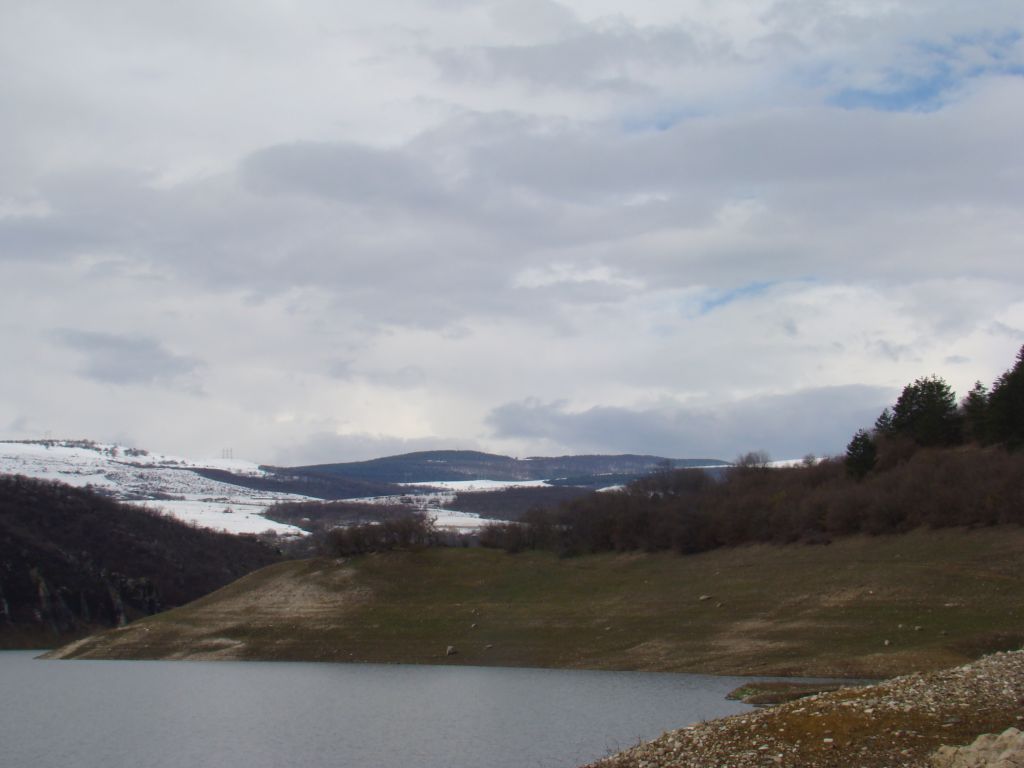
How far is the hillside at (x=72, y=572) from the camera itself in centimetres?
14812

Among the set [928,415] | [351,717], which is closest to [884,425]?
[928,415]

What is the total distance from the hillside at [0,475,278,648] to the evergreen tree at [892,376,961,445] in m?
112

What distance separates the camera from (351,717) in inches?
1694

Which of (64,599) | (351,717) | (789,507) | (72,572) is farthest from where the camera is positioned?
(72,572)

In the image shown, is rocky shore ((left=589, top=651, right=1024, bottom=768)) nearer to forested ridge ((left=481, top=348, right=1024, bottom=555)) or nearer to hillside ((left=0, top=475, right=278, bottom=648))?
forested ridge ((left=481, top=348, right=1024, bottom=555))

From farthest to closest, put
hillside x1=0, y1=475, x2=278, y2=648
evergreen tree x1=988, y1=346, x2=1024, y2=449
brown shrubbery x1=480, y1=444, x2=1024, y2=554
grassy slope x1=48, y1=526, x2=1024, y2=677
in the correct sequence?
hillside x1=0, y1=475, x2=278, y2=648
evergreen tree x1=988, y1=346, x2=1024, y2=449
brown shrubbery x1=480, y1=444, x2=1024, y2=554
grassy slope x1=48, y1=526, x2=1024, y2=677

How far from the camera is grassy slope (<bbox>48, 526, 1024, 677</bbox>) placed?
57.6 m

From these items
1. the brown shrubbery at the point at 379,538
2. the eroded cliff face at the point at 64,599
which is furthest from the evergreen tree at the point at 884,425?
the eroded cliff face at the point at 64,599

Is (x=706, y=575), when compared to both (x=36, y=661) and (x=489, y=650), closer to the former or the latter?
(x=489, y=650)

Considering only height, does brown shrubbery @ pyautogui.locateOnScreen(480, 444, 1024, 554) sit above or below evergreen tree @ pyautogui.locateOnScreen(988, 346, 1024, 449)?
below

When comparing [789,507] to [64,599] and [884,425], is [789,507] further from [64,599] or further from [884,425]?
[64,599]

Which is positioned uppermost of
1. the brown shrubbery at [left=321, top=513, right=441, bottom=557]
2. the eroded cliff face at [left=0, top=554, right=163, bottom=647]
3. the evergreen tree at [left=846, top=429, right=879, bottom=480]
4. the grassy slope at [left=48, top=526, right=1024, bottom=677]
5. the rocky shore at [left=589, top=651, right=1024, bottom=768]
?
the evergreen tree at [left=846, top=429, right=879, bottom=480]

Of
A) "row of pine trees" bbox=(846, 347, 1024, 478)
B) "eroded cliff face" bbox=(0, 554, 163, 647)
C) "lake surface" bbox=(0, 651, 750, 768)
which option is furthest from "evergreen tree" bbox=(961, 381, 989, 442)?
"eroded cliff face" bbox=(0, 554, 163, 647)

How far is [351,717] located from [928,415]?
70476mm
